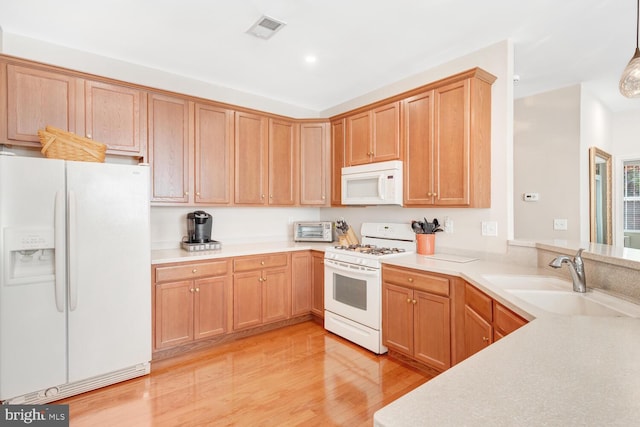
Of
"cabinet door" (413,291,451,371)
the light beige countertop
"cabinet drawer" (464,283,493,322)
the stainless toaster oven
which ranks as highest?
the stainless toaster oven

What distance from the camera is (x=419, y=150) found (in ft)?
9.57

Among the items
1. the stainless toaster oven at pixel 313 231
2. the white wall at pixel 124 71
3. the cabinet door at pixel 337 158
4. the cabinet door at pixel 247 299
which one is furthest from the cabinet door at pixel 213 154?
the cabinet door at pixel 337 158

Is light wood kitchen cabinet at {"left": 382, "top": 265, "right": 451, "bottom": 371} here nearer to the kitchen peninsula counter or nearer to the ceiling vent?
the kitchen peninsula counter

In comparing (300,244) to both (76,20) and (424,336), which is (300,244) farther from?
(76,20)

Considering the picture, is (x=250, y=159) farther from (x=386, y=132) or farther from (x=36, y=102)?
(x=36, y=102)

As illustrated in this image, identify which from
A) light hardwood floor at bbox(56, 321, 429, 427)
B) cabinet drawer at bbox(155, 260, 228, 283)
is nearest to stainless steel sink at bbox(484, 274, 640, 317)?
light hardwood floor at bbox(56, 321, 429, 427)

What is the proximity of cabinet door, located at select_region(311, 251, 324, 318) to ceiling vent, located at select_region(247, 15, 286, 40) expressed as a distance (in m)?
2.16

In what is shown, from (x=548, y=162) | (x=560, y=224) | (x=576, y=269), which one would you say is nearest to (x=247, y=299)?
(x=576, y=269)

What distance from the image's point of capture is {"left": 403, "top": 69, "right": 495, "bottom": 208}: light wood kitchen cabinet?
2.56 m

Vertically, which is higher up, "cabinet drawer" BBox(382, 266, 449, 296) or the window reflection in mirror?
the window reflection in mirror

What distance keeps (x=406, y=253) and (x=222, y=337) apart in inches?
77.0

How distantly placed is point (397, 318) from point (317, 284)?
1137mm

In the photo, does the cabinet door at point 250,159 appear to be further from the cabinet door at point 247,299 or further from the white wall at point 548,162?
the white wall at point 548,162

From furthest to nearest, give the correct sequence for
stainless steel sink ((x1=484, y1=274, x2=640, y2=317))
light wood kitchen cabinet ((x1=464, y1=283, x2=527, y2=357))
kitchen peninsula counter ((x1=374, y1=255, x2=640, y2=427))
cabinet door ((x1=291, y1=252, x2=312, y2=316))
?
cabinet door ((x1=291, y1=252, x2=312, y2=316)) → light wood kitchen cabinet ((x1=464, y1=283, x2=527, y2=357)) → stainless steel sink ((x1=484, y1=274, x2=640, y2=317)) → kitchen peninsula counter ((x1=374, y1=255, x2=640, y2=427))
